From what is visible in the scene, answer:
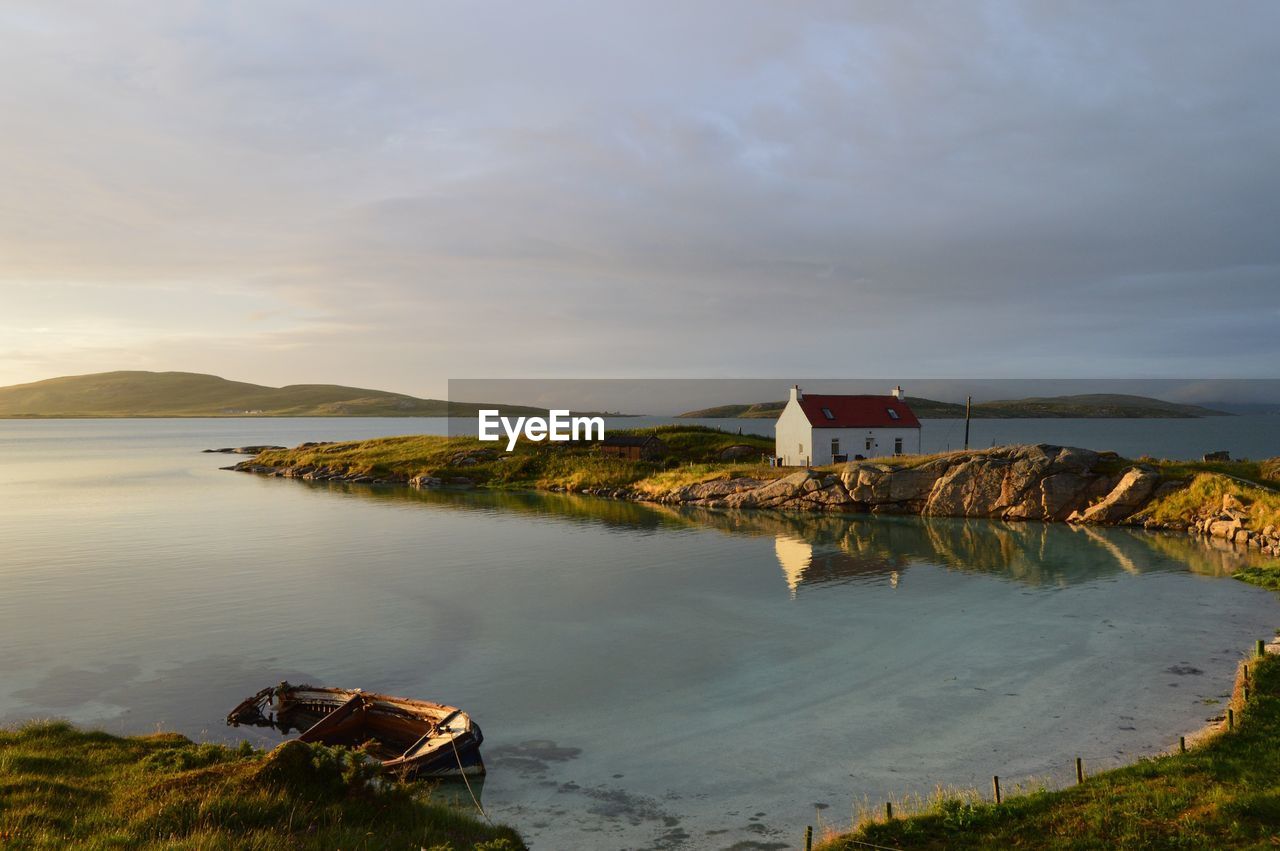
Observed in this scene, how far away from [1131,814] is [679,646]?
20.0 meters

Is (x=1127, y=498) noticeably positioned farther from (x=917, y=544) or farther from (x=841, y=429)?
(x=841, y=429)

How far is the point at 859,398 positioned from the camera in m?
90.4

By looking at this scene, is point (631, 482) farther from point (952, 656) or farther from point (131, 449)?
point (131, 449)

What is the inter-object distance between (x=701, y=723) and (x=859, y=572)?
2698 cm

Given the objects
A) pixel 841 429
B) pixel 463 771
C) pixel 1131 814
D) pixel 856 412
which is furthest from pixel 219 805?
pixel 856 412

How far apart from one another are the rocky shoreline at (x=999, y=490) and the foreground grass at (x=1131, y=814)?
160ft

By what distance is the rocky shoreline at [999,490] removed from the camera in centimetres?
6456

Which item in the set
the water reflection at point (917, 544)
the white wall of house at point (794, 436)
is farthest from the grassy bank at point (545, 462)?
the water reflection at point (917, 544)

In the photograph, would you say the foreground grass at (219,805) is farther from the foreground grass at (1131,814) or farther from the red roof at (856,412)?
the red roof at (856,412)

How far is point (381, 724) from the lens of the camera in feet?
75.1

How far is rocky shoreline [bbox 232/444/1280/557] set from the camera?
64.6m

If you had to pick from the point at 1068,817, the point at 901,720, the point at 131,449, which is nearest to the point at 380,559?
the point at 901,720

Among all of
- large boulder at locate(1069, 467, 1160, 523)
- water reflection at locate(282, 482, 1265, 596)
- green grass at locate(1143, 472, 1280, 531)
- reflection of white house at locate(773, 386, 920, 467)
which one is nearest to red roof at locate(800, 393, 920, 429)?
reflection of white house at locate(773, 386, 920, 467)

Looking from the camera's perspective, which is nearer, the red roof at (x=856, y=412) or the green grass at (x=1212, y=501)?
the green grass at (x=1212, y=501)
